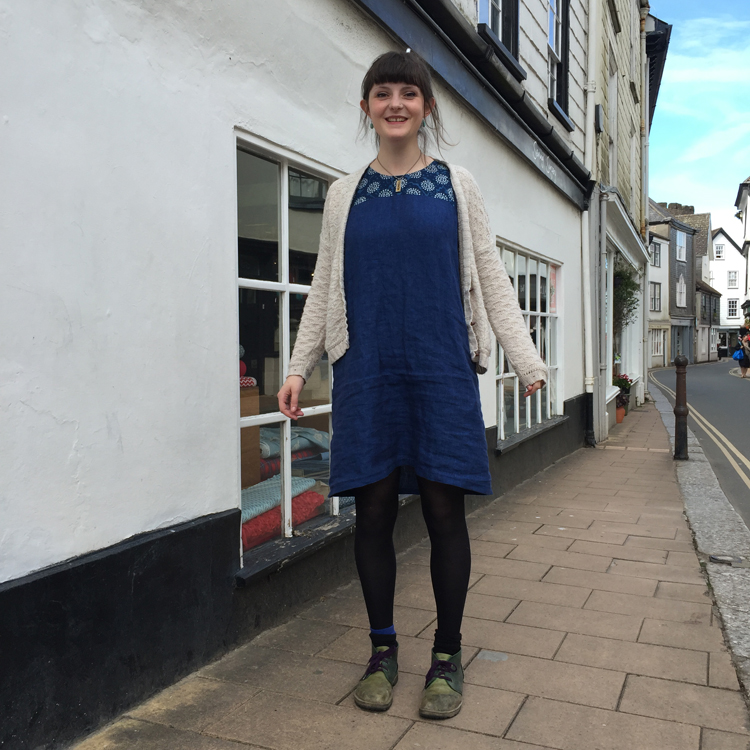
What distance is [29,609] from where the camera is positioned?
1955mm

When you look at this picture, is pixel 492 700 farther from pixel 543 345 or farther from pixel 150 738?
pixel 543 345

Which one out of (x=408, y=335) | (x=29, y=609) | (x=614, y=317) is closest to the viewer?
(x=29, y=609)

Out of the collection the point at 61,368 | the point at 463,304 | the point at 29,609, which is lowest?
the point at 29,609

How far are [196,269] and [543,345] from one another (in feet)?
19.6

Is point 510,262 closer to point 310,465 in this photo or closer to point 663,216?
point 310,465

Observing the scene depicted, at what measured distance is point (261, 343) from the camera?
10.7 ft

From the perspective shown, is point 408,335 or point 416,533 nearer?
point 408,335

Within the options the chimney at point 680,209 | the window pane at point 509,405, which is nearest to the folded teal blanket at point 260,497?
the window pane at point 509,405

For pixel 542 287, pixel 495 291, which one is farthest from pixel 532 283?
pixel 495 291

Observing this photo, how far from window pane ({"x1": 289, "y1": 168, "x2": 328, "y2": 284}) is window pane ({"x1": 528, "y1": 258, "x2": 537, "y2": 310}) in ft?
13.5

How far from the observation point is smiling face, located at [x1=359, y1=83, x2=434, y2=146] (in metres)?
2.30

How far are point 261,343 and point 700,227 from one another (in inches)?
2546

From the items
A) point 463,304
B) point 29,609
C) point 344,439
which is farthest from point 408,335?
point 29,609

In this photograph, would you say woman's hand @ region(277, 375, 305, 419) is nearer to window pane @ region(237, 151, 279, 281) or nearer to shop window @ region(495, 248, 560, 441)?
window pane @ region(237, 151, 279, 281)
